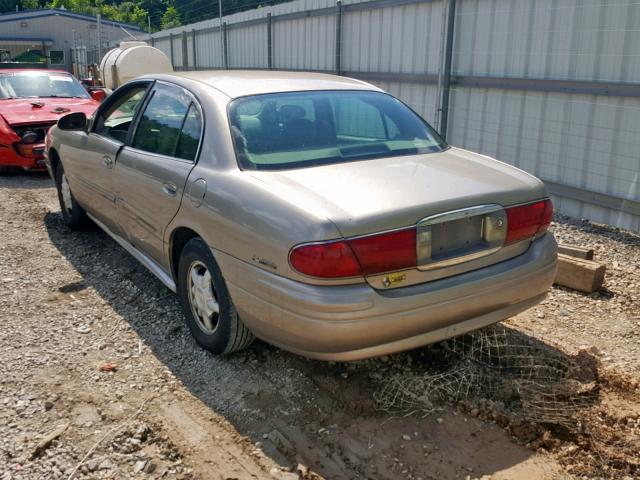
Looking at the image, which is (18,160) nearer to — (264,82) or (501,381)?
(264,82)

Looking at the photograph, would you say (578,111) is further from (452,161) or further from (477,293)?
(477,293)

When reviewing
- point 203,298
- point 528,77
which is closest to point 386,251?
point 203,298

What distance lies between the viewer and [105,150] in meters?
4.78

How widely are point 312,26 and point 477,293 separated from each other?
9.08 meters

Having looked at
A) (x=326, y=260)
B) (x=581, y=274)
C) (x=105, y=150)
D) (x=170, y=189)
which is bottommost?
(x=581, y=274)

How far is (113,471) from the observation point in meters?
2.74

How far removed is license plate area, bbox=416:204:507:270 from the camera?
293 centimetres

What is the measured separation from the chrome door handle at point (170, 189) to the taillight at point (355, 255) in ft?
3.91

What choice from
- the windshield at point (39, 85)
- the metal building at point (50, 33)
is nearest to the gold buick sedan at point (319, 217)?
the windshield at point (39, 85)

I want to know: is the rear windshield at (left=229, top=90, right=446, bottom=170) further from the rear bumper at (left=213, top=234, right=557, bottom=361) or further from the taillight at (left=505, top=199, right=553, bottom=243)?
the taillight at (left=505, top=199, right=553, bottom=243)

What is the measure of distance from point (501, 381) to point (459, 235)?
90 centimetres

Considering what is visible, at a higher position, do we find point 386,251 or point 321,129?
point 321,129

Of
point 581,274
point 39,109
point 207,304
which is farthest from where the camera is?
point 39,109

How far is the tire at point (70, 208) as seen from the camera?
5.93m
